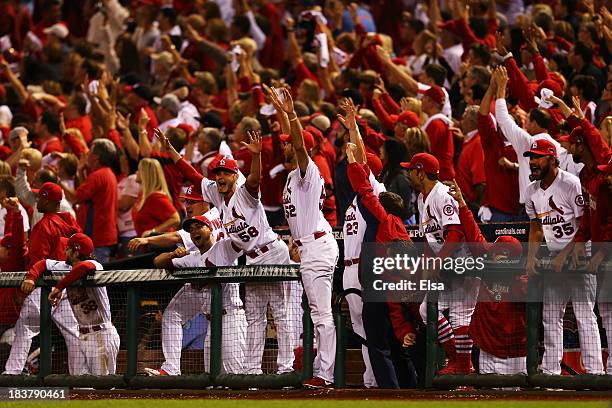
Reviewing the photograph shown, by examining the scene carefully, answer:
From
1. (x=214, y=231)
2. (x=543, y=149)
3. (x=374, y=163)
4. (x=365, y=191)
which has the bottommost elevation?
(x=214, y=231)

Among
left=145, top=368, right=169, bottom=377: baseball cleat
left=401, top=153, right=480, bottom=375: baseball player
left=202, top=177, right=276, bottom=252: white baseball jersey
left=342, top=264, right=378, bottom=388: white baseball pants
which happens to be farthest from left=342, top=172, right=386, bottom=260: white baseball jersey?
left=145, top=368, right=169, bottom=377: baseball cleat

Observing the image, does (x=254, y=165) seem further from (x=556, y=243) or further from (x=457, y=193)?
(x=556, y=243)

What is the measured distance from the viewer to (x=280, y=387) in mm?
10859

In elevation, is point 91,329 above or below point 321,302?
below

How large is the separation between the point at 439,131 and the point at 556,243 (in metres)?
2.69

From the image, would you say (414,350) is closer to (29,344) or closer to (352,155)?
(352,155)

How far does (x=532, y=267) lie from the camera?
1044 centimetres

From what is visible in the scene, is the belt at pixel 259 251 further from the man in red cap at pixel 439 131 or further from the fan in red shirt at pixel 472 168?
the fan in red shirt at pixel 472 168

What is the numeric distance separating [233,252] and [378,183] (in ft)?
4.55

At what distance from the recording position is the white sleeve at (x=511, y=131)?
1216cm

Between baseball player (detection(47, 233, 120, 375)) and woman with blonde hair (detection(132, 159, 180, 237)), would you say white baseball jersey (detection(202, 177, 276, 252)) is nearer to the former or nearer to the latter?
baseball player (detection(47, 233, 120, 375))

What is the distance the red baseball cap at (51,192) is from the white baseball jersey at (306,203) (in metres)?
2.47

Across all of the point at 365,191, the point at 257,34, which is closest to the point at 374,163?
the point at 365,191

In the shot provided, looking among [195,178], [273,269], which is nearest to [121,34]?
[195,178]
